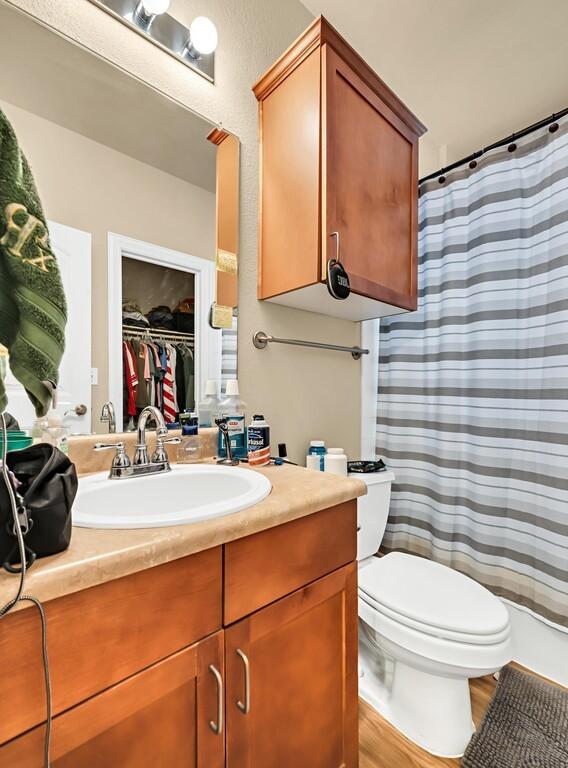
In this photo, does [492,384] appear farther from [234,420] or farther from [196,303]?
[196,303]

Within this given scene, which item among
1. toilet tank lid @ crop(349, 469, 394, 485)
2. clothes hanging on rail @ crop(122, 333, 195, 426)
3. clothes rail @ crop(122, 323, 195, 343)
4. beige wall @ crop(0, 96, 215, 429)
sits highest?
beige wall @ crop(0, 96, 215, 429)

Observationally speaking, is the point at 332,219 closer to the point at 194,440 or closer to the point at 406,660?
the point at 194,440

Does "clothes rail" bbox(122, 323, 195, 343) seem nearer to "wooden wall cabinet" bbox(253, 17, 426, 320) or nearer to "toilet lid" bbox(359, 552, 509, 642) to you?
"wooden wall cabinet" bbox(253, 17, 426, 320)

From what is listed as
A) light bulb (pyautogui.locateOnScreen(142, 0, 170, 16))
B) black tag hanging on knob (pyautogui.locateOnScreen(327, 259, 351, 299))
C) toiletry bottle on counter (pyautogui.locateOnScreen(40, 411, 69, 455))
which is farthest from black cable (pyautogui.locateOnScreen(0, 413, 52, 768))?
light bulb (pyautogui.locateOnScreen(142, 0, 170, 16))

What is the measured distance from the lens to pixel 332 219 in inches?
44.3

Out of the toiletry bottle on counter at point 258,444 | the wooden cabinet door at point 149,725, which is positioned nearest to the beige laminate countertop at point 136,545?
the wooden cabinet door at point 149,725

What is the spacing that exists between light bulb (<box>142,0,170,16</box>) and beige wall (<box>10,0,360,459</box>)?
72 millimetres

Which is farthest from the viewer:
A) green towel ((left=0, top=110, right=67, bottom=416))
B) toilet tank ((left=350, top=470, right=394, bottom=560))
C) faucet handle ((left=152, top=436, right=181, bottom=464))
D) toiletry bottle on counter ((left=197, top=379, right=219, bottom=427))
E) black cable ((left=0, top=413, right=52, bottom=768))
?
toilet tank ((left=350, top=470, right=394, bottom=560))

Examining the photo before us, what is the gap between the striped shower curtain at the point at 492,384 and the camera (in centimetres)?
142

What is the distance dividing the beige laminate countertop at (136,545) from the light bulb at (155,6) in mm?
1348

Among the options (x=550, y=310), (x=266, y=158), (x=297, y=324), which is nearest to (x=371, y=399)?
(x=297, y=324)

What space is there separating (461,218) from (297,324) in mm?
938

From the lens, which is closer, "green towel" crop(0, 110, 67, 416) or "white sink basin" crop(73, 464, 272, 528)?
"green towel" crop(0, 110, 67, 416)

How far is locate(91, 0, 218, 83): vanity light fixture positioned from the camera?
102 centimetres
